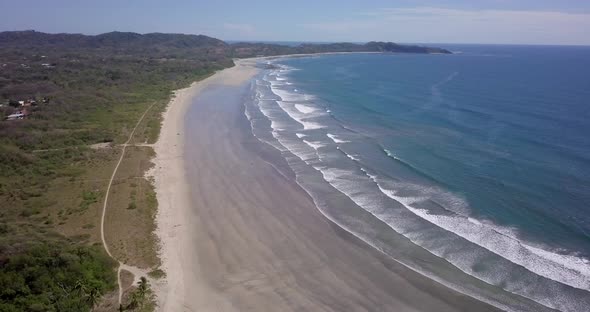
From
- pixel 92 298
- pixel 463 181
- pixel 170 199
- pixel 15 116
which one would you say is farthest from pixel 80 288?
pixel 15 116

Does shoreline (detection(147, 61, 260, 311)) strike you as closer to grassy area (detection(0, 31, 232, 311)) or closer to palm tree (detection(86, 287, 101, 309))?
grassy area (detection(0, 31, 232, 311))

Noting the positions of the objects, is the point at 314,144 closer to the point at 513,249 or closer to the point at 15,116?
the point at 513,249

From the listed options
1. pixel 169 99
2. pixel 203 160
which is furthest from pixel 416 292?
pixel 169 99

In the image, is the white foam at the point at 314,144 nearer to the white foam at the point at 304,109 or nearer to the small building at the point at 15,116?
the white foam at the point at 304,109

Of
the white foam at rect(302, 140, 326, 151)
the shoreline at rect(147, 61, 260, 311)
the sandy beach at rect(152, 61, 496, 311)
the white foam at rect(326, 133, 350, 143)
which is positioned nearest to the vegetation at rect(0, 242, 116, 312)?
the shoreline at rect(147, 61, 260, 311)

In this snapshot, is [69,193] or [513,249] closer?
[513,249]

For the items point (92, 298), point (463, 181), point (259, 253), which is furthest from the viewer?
point (463, 181)

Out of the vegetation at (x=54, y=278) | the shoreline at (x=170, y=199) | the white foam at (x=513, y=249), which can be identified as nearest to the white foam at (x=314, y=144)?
the shoreline at (x=170, y=199)
